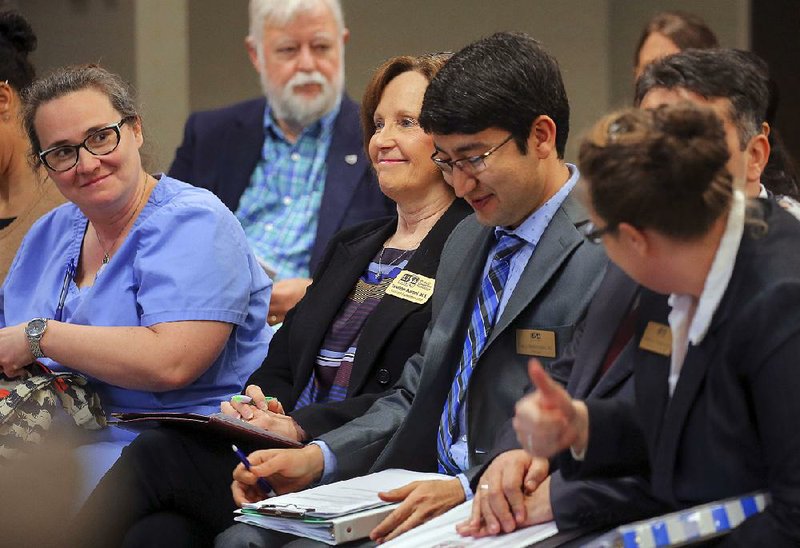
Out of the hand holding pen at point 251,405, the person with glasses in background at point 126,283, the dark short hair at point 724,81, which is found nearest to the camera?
the dark short hair at point 724,81

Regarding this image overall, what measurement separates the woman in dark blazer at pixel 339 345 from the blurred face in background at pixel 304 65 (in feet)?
→ 4.64

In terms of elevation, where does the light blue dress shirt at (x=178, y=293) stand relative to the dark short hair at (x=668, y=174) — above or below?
below

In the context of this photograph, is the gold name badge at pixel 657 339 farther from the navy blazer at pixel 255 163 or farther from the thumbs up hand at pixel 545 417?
the navy blazer at pixel 255 163

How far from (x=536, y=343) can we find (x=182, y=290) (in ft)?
3.31

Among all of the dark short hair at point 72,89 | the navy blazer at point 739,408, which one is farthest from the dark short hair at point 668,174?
the dark short hair at point 72,89

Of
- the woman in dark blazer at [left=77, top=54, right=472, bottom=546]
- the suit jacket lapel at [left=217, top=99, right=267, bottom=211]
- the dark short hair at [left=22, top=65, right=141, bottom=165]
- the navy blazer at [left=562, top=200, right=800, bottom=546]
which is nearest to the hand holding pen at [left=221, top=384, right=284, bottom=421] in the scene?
the woman in dark blazer at [left=77, top=54, right=472, bottom=546]

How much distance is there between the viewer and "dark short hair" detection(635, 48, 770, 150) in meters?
2.29

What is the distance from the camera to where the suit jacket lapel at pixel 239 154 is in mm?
4438

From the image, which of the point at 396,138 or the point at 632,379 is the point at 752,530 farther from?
the point at 396,138

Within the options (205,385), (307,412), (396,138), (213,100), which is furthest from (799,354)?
(213,100)

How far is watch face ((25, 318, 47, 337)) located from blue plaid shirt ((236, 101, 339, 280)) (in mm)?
1263

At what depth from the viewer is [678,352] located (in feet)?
5.90

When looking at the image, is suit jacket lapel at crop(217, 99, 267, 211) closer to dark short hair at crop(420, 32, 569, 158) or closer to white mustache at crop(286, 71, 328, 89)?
white mustache at crop(286, 71, 328, 89)

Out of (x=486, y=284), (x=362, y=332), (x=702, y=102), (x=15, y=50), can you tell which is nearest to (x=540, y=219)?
(x=486, y=284)
